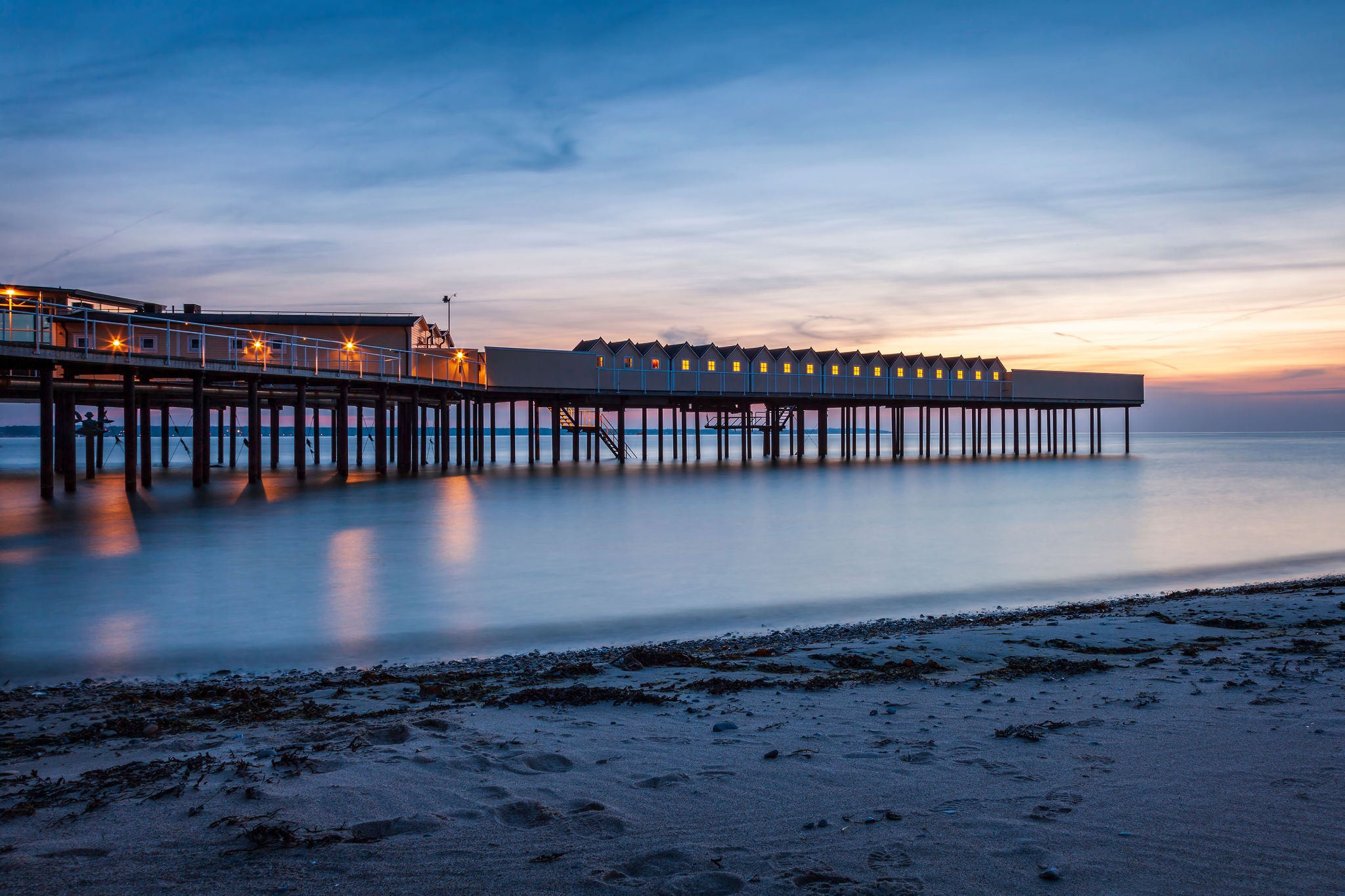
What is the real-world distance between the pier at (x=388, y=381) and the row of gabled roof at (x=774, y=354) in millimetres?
91

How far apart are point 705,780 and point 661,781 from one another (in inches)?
7.6

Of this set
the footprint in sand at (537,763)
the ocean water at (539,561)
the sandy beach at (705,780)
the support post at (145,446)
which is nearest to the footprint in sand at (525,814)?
the sandy beach at (705,780)

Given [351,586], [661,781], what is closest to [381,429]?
[351,586]

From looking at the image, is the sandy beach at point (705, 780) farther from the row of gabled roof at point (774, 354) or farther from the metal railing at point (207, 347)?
the row of gabled roof at point (774, 354)

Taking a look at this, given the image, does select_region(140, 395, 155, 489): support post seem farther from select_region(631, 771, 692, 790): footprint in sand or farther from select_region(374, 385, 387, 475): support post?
select_region(631, 771, 692, 790): footprint in sand

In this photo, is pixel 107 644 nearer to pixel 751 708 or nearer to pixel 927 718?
pixel 751 708

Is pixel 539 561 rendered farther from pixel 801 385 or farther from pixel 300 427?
pixel 801 385

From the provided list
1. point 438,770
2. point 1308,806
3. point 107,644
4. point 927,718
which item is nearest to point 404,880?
point 438,770

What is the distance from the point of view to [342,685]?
6141 millimetres

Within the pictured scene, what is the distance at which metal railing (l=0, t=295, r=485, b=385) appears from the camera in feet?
66.2

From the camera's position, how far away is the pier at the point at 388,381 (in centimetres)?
2430

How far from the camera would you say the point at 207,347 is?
30688 mm

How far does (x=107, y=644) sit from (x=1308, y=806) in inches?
373

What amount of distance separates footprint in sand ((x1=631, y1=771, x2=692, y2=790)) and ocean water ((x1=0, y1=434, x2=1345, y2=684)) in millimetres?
4910
